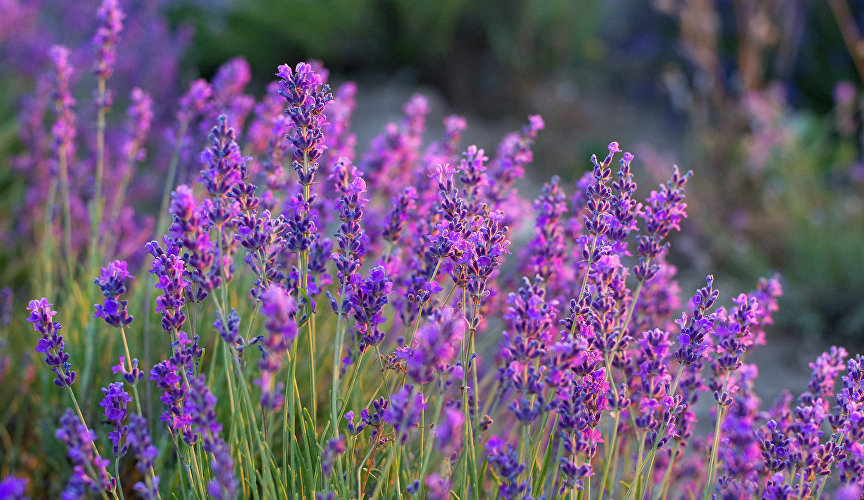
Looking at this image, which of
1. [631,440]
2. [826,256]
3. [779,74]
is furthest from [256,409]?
[779,74]

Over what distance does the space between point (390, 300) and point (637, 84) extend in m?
5.58

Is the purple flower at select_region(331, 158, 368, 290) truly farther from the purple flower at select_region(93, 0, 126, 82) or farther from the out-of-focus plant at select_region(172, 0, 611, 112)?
the out-of-focus plant at select_region(172, 0, 611, 112)

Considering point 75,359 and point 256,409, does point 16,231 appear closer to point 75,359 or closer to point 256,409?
point 75,359

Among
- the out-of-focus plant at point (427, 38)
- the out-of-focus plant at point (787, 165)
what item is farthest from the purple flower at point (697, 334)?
the out-of-focus plant at point (427, 38)

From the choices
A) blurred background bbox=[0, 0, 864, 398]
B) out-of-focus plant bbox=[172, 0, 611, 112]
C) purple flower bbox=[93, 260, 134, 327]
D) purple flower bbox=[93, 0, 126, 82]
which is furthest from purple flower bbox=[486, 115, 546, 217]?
out-of-focus plant bbox=[172, 0, 611, 112]

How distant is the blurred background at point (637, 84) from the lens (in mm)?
4078

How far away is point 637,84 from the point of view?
7.09 metres

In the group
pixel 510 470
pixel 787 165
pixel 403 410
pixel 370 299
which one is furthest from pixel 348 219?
pixel 787 165

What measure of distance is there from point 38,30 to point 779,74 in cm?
570

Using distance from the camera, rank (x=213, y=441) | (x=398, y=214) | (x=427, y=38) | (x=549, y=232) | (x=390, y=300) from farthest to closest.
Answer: (x=427, y=38) < (x=390, y=300) < (x=549, y=232) < (x=398, y=214) < (x=213, y=441)

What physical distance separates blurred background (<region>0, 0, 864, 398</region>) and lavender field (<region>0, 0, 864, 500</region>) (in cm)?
4

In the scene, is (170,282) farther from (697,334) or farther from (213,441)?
(697,334)

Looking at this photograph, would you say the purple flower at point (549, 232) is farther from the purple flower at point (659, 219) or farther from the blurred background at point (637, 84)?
the blurred background at point (637, 84)

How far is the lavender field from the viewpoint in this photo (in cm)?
132
